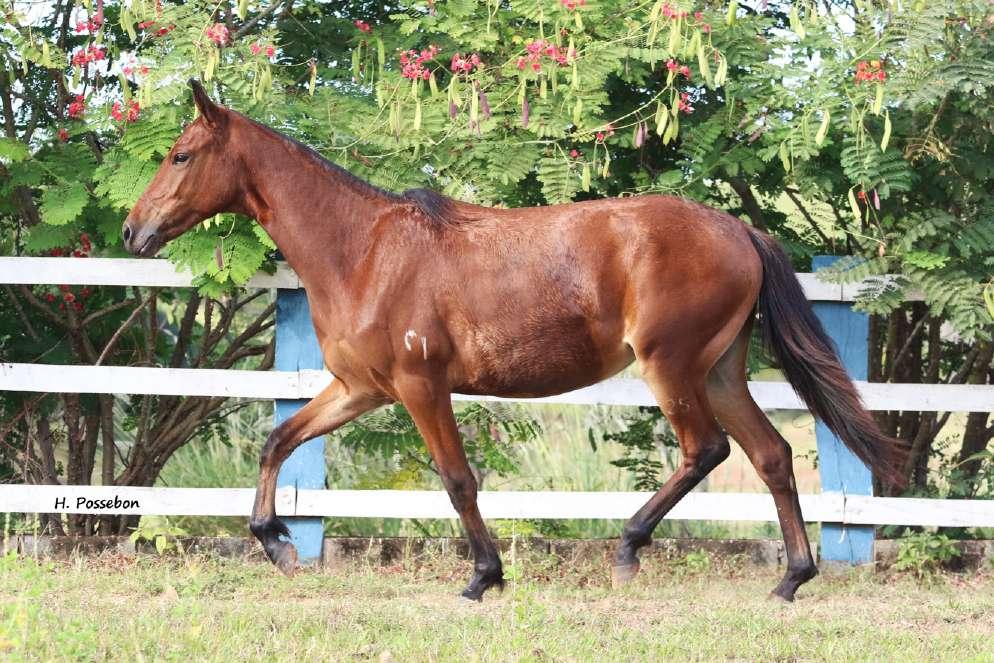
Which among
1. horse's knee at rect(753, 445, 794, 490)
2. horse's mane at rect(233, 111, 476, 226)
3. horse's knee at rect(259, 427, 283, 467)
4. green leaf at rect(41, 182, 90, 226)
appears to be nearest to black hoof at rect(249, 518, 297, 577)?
horse's knee at rect(259, 427, 283, 467)

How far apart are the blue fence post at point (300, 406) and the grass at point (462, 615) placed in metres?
0.28

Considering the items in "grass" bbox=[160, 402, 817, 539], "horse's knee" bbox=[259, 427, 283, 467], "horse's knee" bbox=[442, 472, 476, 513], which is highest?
"horse's knee" bbox=[259, 427, 283, 467]

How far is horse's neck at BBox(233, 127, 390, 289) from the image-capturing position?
20.0 feet

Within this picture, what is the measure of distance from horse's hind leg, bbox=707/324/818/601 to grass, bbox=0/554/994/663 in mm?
331

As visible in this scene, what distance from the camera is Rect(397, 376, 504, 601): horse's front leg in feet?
19.3

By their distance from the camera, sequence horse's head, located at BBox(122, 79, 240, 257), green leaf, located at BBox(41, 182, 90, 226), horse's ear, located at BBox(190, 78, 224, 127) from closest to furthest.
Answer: horse's ear, located at BBox(190, 78, 224, 127)
horse's head, located at BBox(122, 79, 240, 257)
green leaf, located at BBox(41, 182, 90, 226)

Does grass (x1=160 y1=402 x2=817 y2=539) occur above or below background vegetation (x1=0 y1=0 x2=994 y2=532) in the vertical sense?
below

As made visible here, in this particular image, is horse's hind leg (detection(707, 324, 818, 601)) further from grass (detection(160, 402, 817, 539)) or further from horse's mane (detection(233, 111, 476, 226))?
grass (detection(160, 402, 817, 539))

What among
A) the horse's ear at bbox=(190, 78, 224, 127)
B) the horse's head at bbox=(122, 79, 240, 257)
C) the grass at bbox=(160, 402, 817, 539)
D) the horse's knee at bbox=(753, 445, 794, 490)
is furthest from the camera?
the grass at bbox=(160, 402, 817, 539)

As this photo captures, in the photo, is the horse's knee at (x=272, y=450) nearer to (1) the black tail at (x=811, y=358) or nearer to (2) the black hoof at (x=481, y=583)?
(2) the black hoof at (x=481, y=583)

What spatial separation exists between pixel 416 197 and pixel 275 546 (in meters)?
1.74

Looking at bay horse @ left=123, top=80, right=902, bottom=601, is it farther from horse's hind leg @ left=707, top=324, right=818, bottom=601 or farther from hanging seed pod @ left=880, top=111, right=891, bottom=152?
hanging seed pod @ left=880, top=111, right=891, bottom=152

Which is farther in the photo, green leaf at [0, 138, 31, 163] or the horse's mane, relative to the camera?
green leaf at [0, 138, 31, 163]

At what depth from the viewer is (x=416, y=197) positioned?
6195 millimetres
